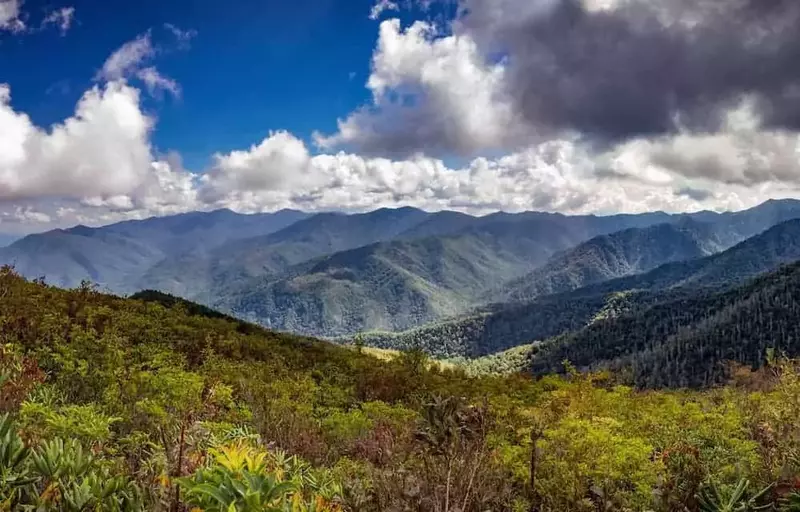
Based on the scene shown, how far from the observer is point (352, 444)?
1650cm

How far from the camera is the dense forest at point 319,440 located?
18.7ft

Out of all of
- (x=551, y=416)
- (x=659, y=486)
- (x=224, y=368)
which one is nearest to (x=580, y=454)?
(x=659, y=486)

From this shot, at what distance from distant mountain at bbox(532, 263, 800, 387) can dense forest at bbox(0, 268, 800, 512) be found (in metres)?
124

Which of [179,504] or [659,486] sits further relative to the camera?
[659,486]

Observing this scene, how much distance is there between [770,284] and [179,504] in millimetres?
219668

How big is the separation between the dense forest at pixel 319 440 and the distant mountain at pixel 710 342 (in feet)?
408

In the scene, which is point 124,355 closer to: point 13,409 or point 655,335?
point 13,409

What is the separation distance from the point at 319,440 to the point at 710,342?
167345 mm

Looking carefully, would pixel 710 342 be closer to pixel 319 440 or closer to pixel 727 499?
pixel 319 440

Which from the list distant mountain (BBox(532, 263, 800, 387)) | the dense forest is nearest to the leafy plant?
the dense forest

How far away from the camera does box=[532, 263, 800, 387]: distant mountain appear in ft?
471

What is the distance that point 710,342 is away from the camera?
15700cm

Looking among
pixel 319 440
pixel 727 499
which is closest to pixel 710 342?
pixel 319 440

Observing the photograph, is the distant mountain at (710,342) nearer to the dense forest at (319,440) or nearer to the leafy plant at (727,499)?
the dense forest at (319,440)
